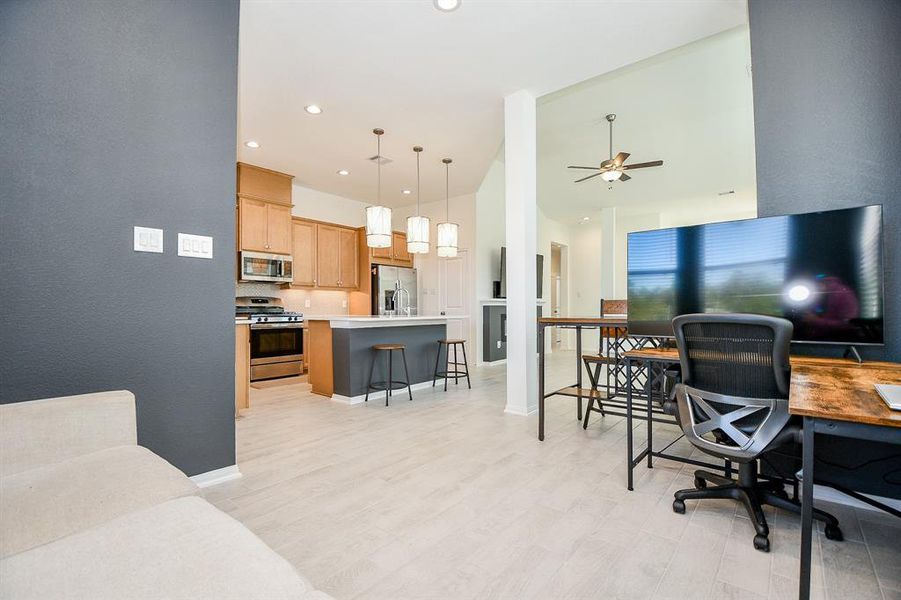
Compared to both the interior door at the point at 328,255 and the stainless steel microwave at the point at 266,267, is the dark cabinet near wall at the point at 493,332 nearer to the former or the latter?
the interior door at the point at 328,255

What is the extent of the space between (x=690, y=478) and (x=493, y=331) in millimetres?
5039

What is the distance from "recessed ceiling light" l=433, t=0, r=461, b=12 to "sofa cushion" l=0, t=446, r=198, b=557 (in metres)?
2.99

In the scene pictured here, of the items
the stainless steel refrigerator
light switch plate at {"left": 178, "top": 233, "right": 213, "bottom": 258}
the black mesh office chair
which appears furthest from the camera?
the stainless steel refrigerator

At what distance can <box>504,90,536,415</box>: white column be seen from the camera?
12.1ft

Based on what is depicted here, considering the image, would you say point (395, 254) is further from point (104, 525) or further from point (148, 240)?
point (104, 525)

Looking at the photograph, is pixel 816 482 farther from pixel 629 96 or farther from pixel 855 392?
pixel 629 96

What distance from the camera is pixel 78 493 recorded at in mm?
1029

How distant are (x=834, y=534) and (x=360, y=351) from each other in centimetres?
374

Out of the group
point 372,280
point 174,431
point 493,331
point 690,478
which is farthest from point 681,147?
point 174,431

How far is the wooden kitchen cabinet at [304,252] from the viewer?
20.4 feet

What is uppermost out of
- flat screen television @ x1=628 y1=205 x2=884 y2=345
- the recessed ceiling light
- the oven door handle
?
the recessed ceiling light

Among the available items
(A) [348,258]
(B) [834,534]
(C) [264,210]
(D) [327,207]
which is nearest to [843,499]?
(B) [834,534]

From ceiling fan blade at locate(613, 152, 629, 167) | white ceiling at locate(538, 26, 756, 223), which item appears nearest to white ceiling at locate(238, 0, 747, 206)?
white ceiling at locate(538, 26, 756, 223)

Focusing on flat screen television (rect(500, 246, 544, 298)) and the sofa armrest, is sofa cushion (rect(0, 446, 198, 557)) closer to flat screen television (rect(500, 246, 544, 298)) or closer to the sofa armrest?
the sofa armrest
